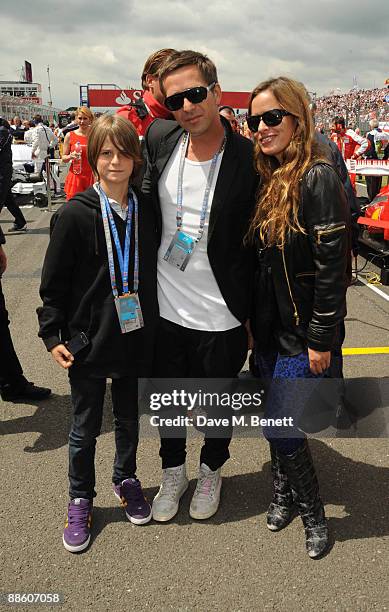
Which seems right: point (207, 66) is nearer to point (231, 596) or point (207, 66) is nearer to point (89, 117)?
point (231, 596)

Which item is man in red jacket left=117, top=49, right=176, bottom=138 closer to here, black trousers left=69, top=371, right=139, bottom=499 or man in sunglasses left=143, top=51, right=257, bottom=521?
man in sunglasses left=143, top=51, right=257, bottom=521

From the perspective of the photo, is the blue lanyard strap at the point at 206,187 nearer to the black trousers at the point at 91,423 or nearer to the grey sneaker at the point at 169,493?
the black trousers at the point at 91,423

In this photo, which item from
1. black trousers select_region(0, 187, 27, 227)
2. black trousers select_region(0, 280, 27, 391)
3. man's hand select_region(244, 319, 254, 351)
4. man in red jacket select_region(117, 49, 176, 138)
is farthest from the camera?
black trousers select_region(0, 187, 27, 227)

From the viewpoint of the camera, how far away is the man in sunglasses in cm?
201

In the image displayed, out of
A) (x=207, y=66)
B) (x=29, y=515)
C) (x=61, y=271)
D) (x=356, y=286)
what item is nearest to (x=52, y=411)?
(x=29, y=515)

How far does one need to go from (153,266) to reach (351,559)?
1.52 m

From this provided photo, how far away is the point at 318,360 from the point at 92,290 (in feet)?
3.13

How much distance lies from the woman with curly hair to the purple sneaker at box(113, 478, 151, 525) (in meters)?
0.71

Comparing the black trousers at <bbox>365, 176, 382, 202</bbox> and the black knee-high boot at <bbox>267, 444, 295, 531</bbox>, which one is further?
the black trousers at <bbox>365, 176, 382, 202</bbox>

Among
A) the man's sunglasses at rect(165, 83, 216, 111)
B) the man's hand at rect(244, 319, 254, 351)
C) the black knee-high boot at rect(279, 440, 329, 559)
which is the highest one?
the man's sunglasses at rect(165, 83, 216, 111)

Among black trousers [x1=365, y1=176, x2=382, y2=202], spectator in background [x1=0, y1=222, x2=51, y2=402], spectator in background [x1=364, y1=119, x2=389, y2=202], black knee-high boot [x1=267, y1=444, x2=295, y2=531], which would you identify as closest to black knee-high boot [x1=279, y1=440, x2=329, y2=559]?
black knee-high boot [x1=267, y1=444, x2=295, y2=531]

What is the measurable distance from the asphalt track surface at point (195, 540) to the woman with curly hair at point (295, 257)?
194 mm

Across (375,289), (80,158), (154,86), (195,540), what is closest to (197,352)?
(195,540)

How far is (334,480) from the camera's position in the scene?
2.74 metres
